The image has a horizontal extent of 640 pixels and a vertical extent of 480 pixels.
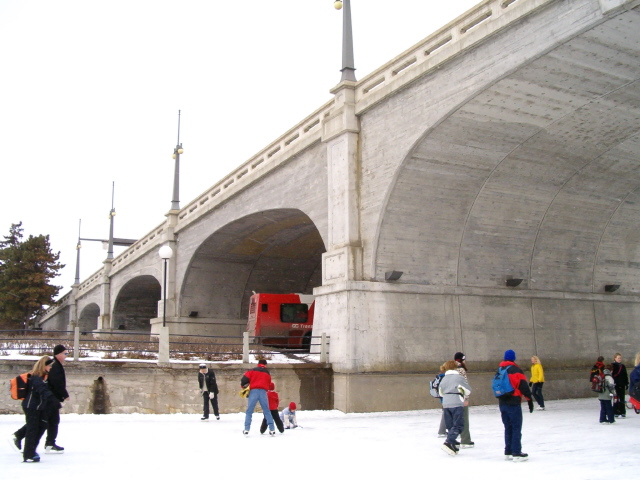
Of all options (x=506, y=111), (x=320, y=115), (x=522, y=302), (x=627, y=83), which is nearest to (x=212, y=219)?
(x=320, y=115)

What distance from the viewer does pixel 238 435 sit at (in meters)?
11.2

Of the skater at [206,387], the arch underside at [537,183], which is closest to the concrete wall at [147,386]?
the skater at [206,387]

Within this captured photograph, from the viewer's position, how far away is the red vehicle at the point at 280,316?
83.3 ft

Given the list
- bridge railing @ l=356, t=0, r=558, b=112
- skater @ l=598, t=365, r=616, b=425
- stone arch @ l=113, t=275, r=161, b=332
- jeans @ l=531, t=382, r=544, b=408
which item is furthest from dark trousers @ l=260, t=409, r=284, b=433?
stone arch @ l=113, t=275, r=161, b=332

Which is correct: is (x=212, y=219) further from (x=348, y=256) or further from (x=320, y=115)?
(x=348, y=256)

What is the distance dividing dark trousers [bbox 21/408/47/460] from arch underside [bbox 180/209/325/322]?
20.4 meters

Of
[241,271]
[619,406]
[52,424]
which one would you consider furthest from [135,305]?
[52,424]

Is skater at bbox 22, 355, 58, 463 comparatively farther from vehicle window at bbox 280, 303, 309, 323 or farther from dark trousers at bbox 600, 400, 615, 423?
vehicle window at bbox 280, 303, 309, 323

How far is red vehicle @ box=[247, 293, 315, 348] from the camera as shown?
2538cm

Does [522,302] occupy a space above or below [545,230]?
below

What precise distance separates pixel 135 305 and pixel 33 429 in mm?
42585

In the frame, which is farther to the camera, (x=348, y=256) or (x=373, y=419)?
(x=348, y=256)

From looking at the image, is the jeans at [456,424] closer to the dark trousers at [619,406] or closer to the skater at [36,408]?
the skater at [36,408]

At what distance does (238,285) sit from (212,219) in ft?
17.7
